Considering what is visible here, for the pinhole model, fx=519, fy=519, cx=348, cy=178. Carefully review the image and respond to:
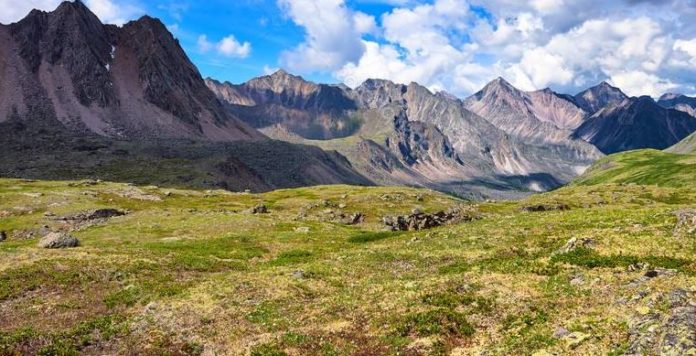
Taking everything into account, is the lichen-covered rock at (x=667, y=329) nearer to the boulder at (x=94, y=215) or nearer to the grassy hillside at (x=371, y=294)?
the grassy hillside at (x=371, y=294)

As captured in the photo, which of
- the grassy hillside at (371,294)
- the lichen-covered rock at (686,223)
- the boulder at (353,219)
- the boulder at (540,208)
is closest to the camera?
the grassy hillside at (371,294)

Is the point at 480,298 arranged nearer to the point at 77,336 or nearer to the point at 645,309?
the point at 645,309

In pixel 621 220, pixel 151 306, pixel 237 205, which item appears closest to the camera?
pixel 151 306

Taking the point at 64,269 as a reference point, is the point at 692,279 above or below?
above

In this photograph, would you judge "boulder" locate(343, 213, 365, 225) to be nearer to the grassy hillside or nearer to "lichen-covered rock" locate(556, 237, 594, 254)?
the grassy hillside

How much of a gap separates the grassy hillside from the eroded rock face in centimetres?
2493

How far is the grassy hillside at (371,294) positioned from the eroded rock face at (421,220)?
24934 mm

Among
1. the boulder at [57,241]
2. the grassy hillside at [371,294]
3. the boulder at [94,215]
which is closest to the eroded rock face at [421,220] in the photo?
the grassy hillside at [371,294]

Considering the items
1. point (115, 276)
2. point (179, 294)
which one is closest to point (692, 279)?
point (179, 294)

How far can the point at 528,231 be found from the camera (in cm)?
4938

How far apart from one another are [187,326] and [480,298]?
52.0 feet

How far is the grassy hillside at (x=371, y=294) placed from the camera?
22.8 m

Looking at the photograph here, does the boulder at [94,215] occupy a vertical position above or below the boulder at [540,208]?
below

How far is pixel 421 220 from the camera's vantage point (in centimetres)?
8369
